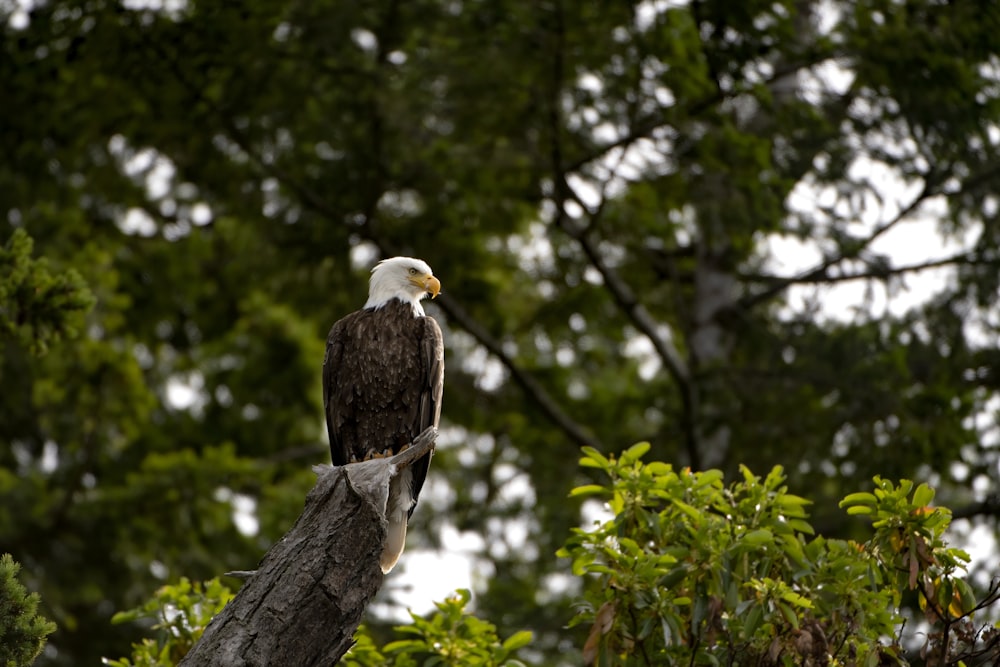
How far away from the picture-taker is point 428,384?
21.2ft

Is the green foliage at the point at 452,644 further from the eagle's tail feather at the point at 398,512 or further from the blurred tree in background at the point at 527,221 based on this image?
the blurred tree in background at the point at 527,221

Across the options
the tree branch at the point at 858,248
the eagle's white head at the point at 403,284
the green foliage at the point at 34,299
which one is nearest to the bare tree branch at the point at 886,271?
the tree branch at the point at 858,248

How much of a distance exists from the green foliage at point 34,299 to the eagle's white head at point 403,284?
5.29ft

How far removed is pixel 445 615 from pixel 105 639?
9.40m

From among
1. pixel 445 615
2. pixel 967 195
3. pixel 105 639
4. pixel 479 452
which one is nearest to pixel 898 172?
pixel 967 195

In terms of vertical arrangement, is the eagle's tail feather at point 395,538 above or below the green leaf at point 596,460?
above

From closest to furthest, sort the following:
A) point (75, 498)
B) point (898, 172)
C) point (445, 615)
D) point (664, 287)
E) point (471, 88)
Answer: point (445, 615)
point (471, 88)
point (898, 172)
point (75, 498)
point (664, 287)

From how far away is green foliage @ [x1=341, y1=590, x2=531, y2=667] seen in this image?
491cm

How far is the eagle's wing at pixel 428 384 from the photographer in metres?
6.46

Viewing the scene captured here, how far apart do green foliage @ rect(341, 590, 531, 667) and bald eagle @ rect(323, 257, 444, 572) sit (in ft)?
4.04

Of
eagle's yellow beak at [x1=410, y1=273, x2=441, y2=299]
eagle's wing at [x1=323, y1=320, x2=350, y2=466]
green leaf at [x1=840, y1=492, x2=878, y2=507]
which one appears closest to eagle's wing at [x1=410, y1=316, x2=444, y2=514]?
eagle's yellow beak at [x1=410, y1=273, x2=441, y2=299]

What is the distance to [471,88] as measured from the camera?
9359 mm

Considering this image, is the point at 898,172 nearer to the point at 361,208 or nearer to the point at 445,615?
the point at 361,208

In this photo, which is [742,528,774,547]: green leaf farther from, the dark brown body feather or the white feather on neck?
the white feather on neck
